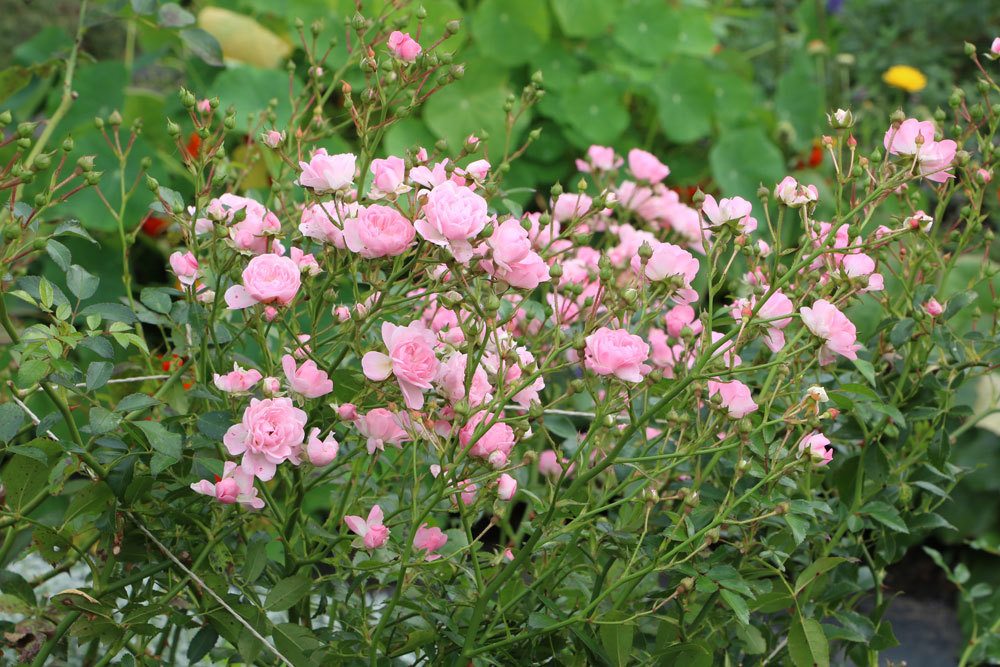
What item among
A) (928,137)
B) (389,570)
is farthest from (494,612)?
(928,137)

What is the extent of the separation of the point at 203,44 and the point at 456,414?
93 cm

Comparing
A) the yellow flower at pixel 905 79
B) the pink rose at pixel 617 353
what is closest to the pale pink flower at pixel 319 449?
the pink rose at pixel 617 353

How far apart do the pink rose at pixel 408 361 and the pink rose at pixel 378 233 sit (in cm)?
6

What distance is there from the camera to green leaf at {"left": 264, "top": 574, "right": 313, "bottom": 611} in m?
1.00

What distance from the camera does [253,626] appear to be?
1.04 meters

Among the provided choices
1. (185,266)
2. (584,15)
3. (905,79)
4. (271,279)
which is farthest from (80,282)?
(905,79)

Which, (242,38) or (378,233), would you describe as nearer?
(378,233)

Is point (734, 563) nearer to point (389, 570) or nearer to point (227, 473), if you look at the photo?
point (389, 570)

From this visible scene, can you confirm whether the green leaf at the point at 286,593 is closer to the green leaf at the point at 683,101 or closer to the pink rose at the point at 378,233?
the pink rose at the point at 378,233

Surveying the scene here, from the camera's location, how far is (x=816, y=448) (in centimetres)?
92

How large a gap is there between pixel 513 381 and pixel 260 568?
29 centimetres

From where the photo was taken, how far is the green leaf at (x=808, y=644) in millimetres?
1060

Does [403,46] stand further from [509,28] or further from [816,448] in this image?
[509,28]

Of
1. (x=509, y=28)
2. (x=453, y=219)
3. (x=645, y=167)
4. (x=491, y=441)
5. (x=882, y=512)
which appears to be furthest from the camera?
(x=509, y=28)
